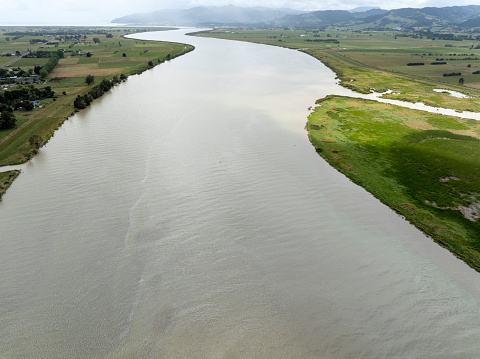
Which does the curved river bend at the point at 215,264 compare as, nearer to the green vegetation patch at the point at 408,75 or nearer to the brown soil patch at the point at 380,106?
the brown soil patch at the point at 380,106

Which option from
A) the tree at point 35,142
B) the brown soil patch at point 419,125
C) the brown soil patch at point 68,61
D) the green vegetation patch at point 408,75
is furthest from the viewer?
the brown soil patch at point 68,61

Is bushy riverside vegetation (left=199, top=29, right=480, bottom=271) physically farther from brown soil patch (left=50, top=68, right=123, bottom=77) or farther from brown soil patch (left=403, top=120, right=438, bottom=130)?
brown soil patch (left=50, top=68, right=123, bottom=77)

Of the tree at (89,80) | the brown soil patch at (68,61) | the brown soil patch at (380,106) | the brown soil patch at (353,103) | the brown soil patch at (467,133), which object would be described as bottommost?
the brown soil patch at (467,133)

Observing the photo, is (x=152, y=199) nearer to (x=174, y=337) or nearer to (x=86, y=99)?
(x=174, y=337)

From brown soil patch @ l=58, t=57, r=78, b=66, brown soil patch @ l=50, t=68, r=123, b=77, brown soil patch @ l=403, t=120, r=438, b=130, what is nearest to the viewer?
brown soil patch @ l=403, t=120, r=438, b=130

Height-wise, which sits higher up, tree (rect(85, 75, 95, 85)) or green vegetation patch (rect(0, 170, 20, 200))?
tree (rect(85, 75, 95, 85))

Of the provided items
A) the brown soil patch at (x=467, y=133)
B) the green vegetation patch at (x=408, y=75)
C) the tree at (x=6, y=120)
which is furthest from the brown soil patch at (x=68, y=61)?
the brown soil patch at (x=467, y=133)

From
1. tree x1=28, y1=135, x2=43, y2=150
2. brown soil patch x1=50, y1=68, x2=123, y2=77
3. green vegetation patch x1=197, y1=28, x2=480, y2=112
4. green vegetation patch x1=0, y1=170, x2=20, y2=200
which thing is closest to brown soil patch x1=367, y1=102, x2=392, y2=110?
green vegetation patch x1=197, y1=28, x2=480, y2=112

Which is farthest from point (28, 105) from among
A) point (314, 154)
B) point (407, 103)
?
point (407, 103)
